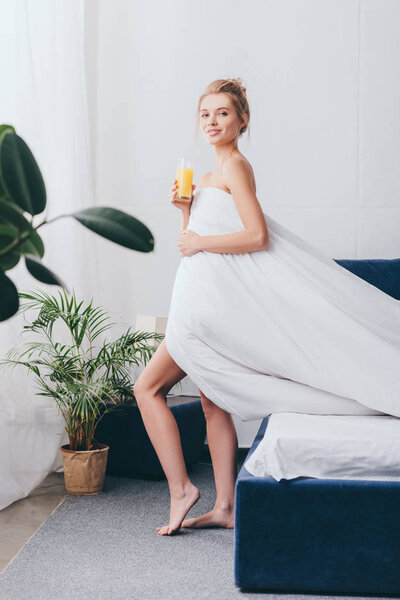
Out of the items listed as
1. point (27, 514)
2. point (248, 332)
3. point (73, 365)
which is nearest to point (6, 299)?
point (248, 332)

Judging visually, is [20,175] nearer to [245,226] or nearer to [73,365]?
[245,226]

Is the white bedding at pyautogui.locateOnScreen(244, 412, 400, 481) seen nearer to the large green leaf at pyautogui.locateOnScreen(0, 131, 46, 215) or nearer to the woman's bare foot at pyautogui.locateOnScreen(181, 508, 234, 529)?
the woman's bare foot at pyautogui.locateOnScreen(181, 508, 234, 529)

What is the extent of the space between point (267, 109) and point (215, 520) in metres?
2.08

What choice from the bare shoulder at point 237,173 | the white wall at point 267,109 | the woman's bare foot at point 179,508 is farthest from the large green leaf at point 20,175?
the white wall at point 267,109

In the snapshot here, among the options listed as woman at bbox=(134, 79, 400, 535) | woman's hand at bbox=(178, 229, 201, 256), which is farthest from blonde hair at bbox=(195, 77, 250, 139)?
woman's hand at bbox=(178, 229, 201, 256)

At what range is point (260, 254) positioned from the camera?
7.52 ft

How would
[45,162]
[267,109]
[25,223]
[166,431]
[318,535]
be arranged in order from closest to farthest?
1. [25,223]
2. [318,535]
3. [166,431]
4. [45,162]
5. [267,109]

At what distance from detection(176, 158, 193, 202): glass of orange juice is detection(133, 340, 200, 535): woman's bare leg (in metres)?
0.52

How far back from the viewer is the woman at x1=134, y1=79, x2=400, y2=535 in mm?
2150

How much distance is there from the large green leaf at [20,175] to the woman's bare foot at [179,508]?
162 centimetres

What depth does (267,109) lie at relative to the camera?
136 inches

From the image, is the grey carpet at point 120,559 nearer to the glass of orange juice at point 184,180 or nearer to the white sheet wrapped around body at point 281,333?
the white sheet wrapped around body at point 281,333

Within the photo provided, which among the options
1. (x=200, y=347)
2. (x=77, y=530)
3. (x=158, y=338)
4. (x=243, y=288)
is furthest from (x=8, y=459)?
(x=243, y=288)

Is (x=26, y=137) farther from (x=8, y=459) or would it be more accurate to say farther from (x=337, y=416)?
(x=337, y=416)
